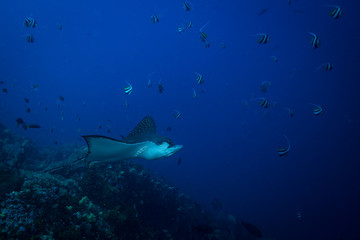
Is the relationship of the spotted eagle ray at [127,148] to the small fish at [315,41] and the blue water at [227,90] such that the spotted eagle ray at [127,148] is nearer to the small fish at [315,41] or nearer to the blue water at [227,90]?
the small fish at [315,41]

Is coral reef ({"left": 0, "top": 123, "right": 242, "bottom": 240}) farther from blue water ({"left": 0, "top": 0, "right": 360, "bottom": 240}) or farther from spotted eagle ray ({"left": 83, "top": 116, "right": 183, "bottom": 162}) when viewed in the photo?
blue water ({"left": 0, "top": 0, "right": 360, "bottom": 240})

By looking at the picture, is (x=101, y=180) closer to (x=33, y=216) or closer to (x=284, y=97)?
(x=33, y=216)

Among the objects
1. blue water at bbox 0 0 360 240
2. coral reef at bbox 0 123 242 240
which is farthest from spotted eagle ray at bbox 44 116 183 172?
blue water at bbox 0 0 360 240

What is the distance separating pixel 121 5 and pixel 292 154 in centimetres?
12726

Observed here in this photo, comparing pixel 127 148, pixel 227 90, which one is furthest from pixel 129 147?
pixel 227 90

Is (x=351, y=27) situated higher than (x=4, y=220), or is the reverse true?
(x=351, y=27)

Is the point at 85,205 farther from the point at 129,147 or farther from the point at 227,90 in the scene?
the point at 227,90

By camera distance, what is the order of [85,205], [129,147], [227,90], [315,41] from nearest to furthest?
1. [129,147]
2. [85,205]
3. [315,41]
4. [227,90]

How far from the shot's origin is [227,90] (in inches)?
4754

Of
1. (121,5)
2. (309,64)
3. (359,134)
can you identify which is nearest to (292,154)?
(359,134)

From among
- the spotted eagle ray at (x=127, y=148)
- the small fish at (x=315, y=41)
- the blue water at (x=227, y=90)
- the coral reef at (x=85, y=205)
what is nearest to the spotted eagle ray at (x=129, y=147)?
the spotted eagle ray at (x=127, y=148)

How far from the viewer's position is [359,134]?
8725cm

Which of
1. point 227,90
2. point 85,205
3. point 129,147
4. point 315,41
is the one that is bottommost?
point 85,205

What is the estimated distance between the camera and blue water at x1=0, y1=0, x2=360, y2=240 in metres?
50.7
